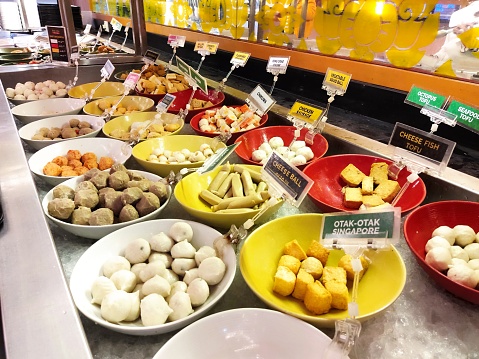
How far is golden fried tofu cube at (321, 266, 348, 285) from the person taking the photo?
0.95m

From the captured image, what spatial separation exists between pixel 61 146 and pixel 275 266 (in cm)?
118

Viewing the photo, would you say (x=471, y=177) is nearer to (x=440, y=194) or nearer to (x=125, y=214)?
(x=440, y=194)

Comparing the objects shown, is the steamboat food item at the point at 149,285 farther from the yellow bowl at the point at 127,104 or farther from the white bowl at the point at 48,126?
the yellow bowl at the point at 127,104

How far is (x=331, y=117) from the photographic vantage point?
2.10 m

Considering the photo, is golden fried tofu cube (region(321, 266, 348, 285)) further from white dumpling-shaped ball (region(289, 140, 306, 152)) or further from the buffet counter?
white dumpling-shaped ball (region(289, 140, 306, 152))

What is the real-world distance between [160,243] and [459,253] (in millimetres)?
841

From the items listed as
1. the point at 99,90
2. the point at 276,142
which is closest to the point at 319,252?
the point at 276,142

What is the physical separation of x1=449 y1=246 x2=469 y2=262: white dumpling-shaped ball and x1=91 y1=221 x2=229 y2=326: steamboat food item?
650mm

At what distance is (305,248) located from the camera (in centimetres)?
114

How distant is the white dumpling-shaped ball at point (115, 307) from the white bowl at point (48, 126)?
3.64ft

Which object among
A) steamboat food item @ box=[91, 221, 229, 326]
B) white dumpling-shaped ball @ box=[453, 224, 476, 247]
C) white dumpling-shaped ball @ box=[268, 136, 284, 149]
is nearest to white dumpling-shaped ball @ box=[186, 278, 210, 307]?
steamboat food item @ box=[91, 221, 229, 326]

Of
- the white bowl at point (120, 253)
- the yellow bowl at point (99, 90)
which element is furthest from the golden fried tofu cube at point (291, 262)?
the yellow bowl at point (99, 90)

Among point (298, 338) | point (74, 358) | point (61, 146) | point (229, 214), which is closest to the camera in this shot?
point (74, 358)

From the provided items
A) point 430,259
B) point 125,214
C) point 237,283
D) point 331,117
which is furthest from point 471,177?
point 125,214
